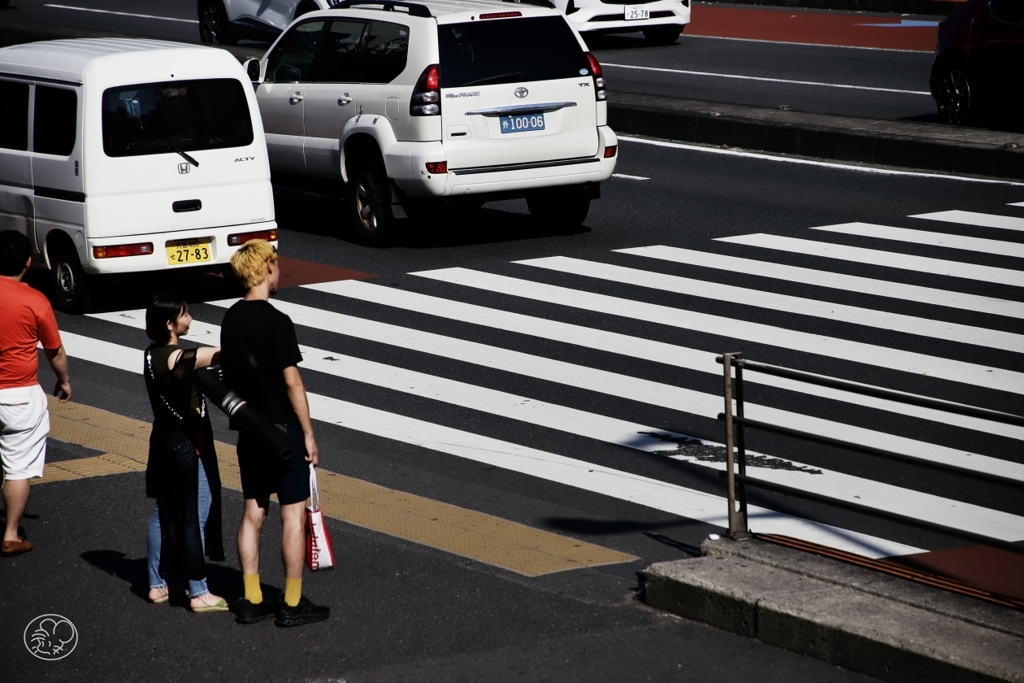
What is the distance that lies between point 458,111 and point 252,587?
25.9 feet

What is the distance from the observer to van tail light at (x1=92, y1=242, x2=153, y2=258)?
11.8m

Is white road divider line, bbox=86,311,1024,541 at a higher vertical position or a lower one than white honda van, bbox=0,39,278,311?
lower

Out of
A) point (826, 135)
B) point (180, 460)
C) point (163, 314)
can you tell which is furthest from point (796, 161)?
point (180, 460)

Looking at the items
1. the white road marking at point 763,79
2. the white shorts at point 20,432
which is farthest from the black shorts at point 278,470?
the white road marking at point 763,79

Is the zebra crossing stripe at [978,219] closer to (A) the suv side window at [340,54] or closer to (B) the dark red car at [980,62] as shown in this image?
(B) the dark red car at [980,62]

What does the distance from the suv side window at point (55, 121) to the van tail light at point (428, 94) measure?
10.1 feet

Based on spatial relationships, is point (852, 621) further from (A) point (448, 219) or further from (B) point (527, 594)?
(A) point (448, 219)

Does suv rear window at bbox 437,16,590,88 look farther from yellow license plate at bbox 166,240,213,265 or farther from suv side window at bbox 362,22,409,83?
yellow license plate at bbox 166,240,213,265

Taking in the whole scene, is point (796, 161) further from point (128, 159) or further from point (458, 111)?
point (128, 159)

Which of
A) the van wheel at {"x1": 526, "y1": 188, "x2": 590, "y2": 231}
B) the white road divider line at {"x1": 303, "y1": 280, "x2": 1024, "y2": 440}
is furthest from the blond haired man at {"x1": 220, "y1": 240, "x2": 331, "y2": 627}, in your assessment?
the van wheel at {"x1": 526, "y1": 188, "x2": 590, "y2": 231}

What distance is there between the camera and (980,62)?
1772 centimetres

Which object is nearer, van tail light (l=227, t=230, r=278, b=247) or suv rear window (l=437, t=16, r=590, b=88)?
van tail light (l=227, t=230, r=278, b=247)

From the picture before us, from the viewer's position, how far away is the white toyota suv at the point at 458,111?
1343cm

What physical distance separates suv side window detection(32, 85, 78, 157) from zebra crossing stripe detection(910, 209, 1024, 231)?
795 centimetres
